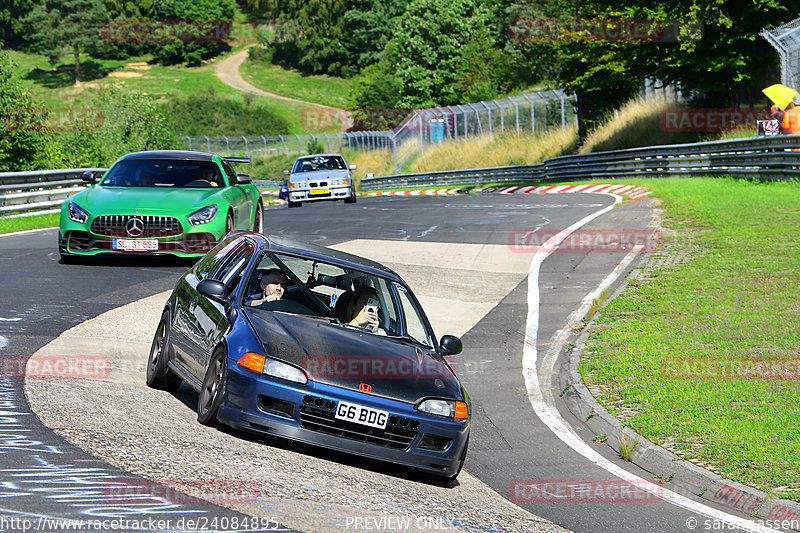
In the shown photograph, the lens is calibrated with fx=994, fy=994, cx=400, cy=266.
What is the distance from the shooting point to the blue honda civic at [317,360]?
6.66 m

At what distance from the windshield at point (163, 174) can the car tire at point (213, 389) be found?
8.03 meters

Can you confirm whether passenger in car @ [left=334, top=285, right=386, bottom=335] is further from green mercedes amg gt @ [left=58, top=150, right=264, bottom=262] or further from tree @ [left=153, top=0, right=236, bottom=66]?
tree @ [left=153, top=0, right=236, bottom=66]

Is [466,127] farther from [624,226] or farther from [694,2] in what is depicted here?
[624,226]

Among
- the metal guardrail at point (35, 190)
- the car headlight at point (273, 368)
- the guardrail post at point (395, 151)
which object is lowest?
the guardrail post at point (395, 151)

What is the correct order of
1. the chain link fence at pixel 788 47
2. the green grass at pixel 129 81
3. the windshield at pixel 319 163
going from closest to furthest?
the chain link fence at pixel 788 47, the windshield at pixel 319 163, the green grass at pixel 129 81

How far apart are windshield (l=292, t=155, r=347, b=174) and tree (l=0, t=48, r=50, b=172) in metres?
12.1

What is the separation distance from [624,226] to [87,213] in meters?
11.5

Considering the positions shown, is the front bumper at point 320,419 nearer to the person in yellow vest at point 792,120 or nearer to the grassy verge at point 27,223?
the grassy verge at point 27,223

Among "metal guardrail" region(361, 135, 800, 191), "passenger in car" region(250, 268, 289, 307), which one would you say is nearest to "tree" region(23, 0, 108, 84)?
"metal guardrail" region(361, 135, 800, 191)

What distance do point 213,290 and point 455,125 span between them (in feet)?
174

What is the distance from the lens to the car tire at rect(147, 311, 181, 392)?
833 cm

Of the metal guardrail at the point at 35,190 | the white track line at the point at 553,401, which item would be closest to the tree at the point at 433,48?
the metal guardrail at the point at 35,190

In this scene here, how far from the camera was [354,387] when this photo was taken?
672 centimetres

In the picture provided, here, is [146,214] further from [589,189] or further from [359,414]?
[589,189]
